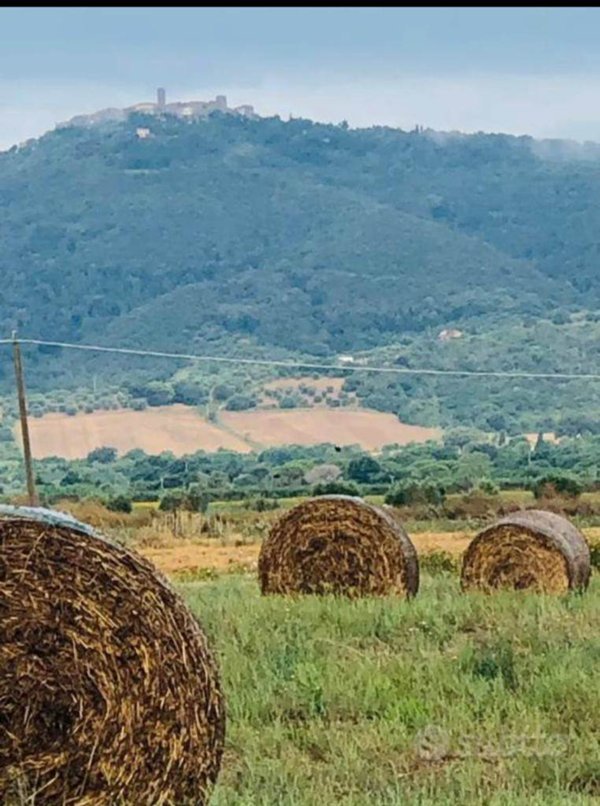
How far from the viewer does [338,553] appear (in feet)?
35.3

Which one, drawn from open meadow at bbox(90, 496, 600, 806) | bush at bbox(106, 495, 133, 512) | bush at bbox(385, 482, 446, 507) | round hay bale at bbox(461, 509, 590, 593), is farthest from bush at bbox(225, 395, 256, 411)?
open meadow at bbox(90, 496, 600, 806)

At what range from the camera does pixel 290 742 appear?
5.59m

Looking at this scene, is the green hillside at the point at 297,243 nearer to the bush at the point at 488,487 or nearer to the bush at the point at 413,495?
the bush at the point at 488,487

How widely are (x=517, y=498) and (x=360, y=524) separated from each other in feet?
43.0

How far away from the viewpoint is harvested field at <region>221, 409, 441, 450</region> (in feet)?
104

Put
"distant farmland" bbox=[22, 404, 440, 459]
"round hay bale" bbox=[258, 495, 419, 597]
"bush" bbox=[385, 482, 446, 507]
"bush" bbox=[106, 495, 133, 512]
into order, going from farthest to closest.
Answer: "distant farmland" bbox=[22, 404, 440, 459] < "bush" bbox=[385, 482, 446, 507] < "bush" bbox=[106, 495, 133, 512] < "round hay bale" bbox=[258, 495, 419, 597]

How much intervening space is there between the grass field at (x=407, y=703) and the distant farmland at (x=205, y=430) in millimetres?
20661

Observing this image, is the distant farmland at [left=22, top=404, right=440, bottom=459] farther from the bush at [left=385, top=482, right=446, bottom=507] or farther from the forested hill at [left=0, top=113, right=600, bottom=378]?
the forested hill at [left=0, top=113, right=600, bottom=378]

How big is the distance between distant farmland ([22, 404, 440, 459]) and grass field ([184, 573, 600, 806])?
813 inches

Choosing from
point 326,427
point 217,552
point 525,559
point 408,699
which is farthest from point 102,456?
point 408,699

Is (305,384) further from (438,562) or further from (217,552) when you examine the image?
(438,562)

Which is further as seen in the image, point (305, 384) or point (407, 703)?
point (305, 384)

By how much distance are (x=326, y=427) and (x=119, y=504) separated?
11.2 m

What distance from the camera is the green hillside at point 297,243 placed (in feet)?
132
